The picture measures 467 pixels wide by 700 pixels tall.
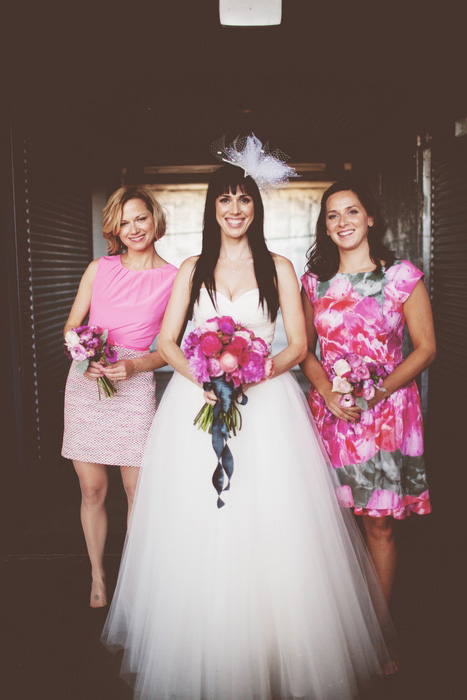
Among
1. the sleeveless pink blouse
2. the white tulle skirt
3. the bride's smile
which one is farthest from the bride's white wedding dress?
the bride's smile

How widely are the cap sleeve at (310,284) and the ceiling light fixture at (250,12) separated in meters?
1.78

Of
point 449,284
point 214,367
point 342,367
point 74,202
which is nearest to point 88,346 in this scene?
point 214,367

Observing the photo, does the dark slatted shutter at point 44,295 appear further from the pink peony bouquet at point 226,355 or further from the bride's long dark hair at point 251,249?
the pink peony bouquet at point 226,355

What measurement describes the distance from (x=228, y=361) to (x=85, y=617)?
163cm

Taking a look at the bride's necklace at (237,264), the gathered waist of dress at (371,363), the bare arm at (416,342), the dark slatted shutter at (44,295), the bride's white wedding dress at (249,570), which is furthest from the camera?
the dark slatted shutter at (44,295)

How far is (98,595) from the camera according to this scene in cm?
287

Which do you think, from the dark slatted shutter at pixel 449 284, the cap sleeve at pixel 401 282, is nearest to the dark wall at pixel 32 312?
the cap sleeve at pixel 401 282

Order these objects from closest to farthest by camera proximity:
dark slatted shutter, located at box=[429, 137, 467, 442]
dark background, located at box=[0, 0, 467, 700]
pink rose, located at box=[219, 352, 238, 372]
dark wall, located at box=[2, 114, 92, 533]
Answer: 1. pink rose, located at box=[219, 352, 238, 372]
2. dark background, located at box=[0, 0, 467, 700]
3. dark slatted shutter, located at box=[429, 137, 467, 442]
4. dark wall, located at box=[2, 114, 92, 533]

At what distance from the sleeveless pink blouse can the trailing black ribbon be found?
81 centimetres

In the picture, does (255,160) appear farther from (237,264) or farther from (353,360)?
(353,360)

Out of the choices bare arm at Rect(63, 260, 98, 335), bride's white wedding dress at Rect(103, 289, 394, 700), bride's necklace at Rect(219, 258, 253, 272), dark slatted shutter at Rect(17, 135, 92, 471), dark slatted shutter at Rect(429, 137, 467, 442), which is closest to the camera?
bride's white wedding dress at Rect(103, 289, 394, 700)

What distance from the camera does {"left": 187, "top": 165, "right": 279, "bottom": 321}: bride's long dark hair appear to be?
244cm

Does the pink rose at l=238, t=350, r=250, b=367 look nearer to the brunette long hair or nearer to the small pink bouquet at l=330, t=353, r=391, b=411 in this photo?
the small pink bouquet at l=330, t=353, r=391, b=411

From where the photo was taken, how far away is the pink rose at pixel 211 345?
1989 mm
